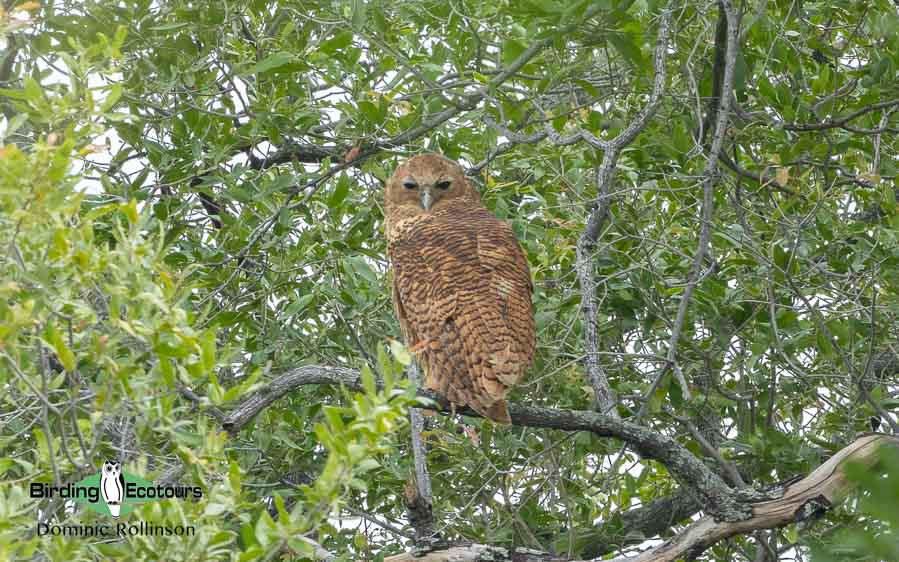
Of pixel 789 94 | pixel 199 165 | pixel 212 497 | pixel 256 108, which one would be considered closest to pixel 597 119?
pixel 789 94

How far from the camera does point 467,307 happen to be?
14.0ft

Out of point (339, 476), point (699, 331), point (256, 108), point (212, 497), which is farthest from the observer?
point (699, 331)

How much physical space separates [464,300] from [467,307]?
0.05 m

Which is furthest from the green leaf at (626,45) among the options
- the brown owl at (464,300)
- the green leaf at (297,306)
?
the green leaf at (297,306)

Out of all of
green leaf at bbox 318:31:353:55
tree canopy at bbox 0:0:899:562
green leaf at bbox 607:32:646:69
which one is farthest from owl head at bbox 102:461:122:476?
green leaf at bbox 318:31:353:55

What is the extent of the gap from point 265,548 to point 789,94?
10.1ft

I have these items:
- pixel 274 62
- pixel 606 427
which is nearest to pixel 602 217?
pixel 606 427

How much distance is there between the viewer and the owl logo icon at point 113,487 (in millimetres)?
2650

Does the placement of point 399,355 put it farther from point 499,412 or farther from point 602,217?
point 602,217

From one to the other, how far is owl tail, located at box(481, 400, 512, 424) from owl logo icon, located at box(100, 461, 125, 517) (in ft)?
4.91

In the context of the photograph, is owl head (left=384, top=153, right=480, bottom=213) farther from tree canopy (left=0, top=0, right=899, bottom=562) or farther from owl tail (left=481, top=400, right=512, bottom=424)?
owl tail (left=481, top=400, right=512, bottom=424)

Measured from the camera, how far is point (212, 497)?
238 cm

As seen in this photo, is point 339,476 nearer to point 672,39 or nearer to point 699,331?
point 672,39

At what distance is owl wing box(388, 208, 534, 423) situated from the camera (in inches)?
157
